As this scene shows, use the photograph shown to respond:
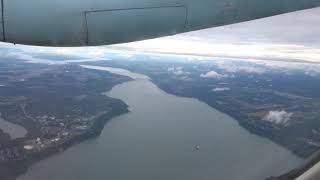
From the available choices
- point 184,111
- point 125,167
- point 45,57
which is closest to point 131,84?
point 184,111

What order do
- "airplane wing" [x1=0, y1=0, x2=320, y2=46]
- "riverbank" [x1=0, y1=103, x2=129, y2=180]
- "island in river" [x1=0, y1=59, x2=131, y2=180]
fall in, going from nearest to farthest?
"riverbank" [x1=0, y1=103, x2=129, y2=180] < "island in river" [x1=0, y1=59, x2=131, y2=180] < "airplane wing" [x1=0, y1=0, x2=320, y2=46]

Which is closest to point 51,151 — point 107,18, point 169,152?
point 169,152

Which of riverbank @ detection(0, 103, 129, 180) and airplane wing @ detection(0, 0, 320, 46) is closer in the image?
riverbank @ detection(0, 103, 129, 180)

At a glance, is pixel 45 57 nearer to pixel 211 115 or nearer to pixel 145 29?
pixel 145 29

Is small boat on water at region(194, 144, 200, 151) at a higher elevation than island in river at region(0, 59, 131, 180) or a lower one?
lower

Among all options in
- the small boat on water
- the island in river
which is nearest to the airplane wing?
Answer: the island in river

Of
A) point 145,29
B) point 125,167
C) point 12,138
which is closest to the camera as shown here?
point 125,167

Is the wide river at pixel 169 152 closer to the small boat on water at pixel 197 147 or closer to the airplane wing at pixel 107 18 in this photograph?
the small boat on water at pixel 197 147

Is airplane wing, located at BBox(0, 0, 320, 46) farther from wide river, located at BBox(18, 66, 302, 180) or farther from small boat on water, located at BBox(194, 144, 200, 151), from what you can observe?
small boat on water, located at BBox(194, 144, 200, 151)
